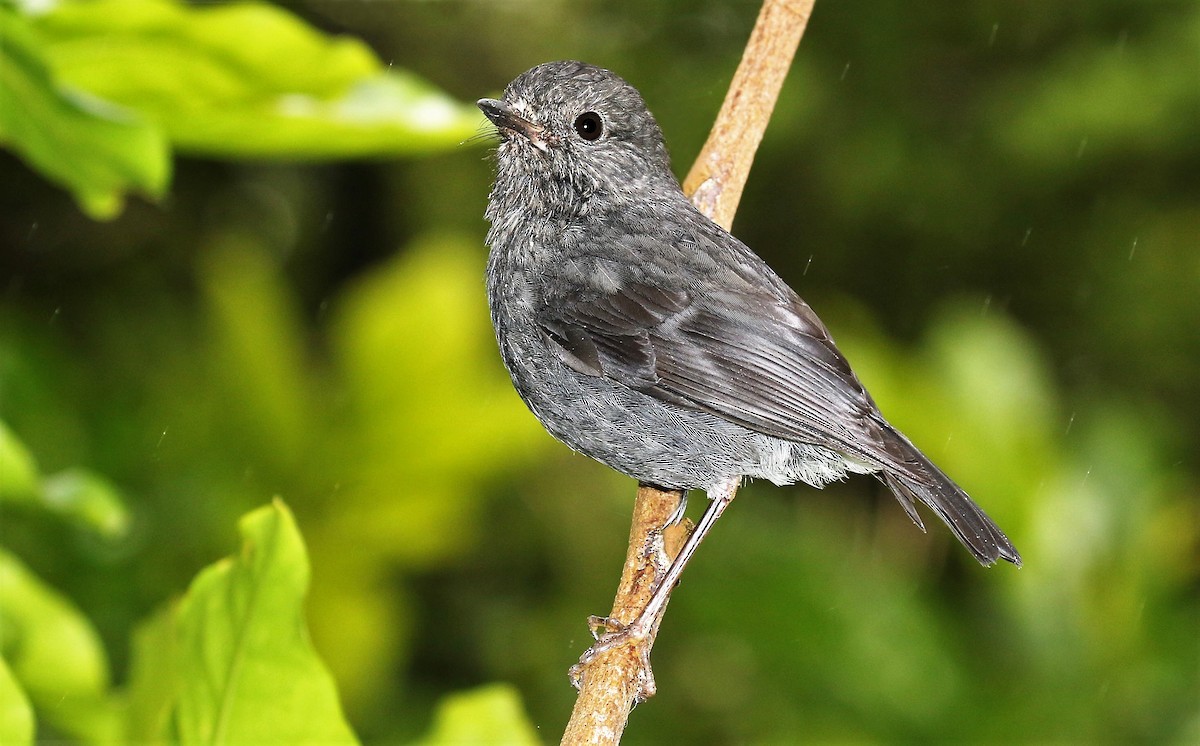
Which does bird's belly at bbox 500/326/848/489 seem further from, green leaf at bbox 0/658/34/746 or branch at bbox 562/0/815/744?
green leaf at bbox 0/658/34/746

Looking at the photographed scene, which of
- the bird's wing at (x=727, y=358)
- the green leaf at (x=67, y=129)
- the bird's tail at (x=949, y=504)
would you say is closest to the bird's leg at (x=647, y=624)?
the bird's wing at (x=727, y=358)

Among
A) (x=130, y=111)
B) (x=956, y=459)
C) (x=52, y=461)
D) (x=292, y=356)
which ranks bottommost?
(x=52, y=461)

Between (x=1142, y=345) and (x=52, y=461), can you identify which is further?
(x=1142, y=345)

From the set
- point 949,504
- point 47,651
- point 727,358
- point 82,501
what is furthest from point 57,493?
point 949,504

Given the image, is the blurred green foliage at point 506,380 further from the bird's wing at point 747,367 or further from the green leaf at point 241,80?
the bird's wing at point 747,367

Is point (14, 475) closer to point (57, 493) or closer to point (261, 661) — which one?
point (57, 493)

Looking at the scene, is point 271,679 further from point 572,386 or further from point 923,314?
point 923,314

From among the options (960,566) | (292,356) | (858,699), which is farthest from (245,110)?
(960,566)
